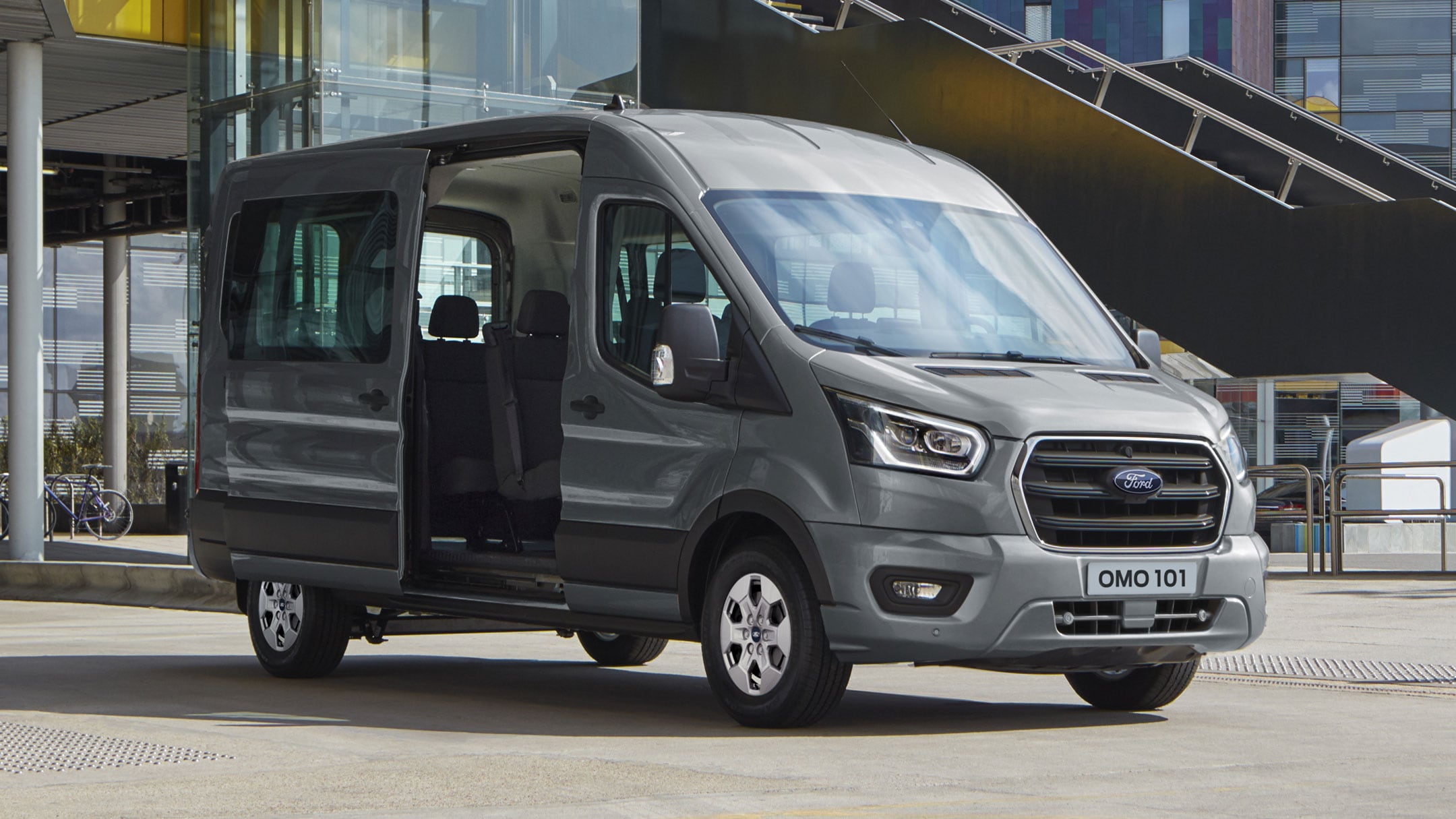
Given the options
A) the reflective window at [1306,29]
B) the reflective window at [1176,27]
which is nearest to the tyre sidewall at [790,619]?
the reflective window at [1176,27]

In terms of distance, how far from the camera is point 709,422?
27.8 feet

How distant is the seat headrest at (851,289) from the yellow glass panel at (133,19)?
1255 cm

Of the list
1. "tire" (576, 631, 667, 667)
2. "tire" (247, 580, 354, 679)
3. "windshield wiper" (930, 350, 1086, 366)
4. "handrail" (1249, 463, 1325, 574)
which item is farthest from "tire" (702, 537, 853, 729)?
"handrail" (1249, 463, 1325, 574)

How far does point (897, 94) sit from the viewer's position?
21.1 meters

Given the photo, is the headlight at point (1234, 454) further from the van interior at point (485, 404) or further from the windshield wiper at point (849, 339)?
the van interior at point (485, 404)

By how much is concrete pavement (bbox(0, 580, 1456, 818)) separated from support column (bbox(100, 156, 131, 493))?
22595 mm

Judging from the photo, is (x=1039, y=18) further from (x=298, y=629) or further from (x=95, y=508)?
(x=298, y=629)

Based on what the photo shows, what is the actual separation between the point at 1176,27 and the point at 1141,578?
187ft

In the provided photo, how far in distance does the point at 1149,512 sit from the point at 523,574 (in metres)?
2.84

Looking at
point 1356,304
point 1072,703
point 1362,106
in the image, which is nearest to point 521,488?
point 1072,703

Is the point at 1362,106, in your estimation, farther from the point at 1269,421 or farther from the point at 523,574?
the point at 523,574

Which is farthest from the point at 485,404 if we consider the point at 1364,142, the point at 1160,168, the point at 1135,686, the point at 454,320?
the point at 1364,142

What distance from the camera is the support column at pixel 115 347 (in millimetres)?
34219

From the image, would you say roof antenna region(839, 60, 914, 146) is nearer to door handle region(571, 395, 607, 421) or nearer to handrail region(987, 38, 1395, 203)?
handrail region(987, 38, 1395, 203)
